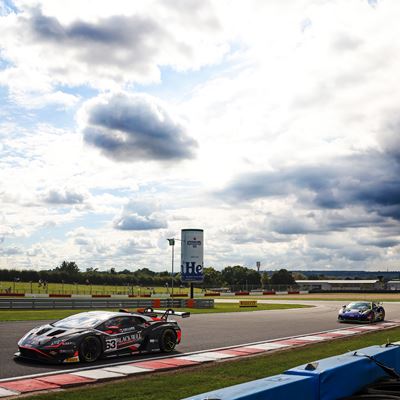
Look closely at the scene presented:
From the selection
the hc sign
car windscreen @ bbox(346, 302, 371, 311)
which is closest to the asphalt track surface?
car windscreen @ bbox(346, 302, 371, 311)

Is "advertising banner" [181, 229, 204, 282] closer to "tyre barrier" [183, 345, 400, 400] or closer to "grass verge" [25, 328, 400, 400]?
"grass verge" [25, 328, 400, 400]

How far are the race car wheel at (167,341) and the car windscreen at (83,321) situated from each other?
6.88 ft

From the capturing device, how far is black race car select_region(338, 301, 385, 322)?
27906 millimetres

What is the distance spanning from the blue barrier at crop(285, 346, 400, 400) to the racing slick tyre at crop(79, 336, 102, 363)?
782 cm

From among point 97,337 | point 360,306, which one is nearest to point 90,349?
point 97,337

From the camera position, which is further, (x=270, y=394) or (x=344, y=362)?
(x=344, y=362)

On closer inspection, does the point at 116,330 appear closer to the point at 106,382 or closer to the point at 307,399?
the point at 106,382

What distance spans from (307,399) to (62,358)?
344 inches

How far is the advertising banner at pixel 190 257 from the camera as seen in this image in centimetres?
5291

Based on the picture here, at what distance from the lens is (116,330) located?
14.2 m

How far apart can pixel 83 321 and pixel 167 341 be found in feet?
9.22

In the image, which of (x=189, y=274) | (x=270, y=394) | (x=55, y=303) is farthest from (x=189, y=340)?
(x=189, y=274)

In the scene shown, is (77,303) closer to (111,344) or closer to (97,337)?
(111,344)

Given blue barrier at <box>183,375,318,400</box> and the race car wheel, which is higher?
blue barrier at <box>183,375,318,400</box>
